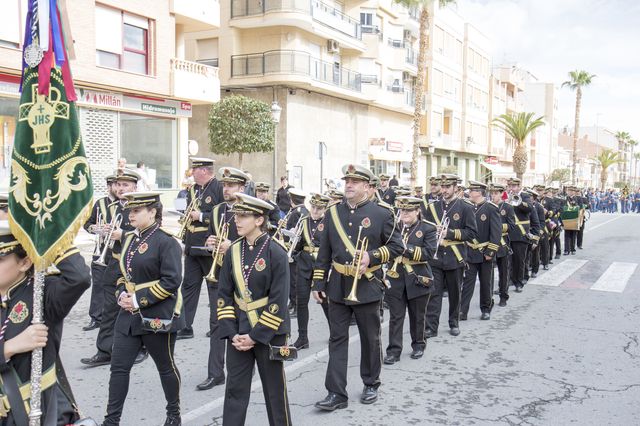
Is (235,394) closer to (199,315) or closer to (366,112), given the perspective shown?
(199,315)

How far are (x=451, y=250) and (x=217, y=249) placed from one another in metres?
3.56

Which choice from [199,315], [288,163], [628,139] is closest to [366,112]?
[288,163]

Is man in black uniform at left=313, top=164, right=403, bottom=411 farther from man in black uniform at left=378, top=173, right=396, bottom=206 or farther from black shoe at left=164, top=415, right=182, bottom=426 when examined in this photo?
man in black uniform at left=378, top=173, right=396, bottom=206

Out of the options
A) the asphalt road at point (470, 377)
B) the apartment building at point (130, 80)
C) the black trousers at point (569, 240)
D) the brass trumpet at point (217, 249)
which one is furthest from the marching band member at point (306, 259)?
the apartment building at point (130, 80)

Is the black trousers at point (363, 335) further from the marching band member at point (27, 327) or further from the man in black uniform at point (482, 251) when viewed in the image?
the man in black uniform at point (482, 251)

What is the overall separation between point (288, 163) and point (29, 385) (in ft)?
90.2

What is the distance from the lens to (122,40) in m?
21.9

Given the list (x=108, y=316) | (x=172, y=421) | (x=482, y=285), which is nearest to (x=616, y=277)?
(x=482, y=285)

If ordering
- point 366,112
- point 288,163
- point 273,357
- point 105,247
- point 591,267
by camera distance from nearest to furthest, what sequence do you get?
point 273,357, point 105,247, point 591,267, point 288,163, point 366,112

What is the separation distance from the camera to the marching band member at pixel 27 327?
3.12 meters

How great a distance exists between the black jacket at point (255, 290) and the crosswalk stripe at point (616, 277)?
10104 millimetres

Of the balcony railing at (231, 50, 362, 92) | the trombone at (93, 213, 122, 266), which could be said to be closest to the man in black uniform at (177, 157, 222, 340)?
the trombone at (93, 213, 122, 266)

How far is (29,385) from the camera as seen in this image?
3.18 m

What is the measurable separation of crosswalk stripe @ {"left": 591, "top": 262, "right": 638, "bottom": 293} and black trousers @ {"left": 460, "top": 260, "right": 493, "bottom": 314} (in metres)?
4.34
